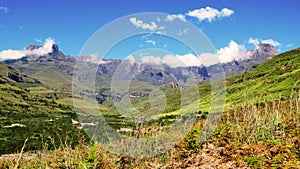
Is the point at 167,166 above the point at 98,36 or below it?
below

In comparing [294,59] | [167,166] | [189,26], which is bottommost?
[167,166]

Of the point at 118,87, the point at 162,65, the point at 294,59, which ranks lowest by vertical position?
the point at 118,87

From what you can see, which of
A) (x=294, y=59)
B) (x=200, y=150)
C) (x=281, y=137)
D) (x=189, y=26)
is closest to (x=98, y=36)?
(x=189, y=26)

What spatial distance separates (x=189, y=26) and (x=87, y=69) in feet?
18.7

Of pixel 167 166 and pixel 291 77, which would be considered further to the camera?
pixel 291 77

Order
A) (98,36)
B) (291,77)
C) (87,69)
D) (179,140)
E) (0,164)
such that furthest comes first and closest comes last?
1. (291,77)
2. (179,140)
3. (87,69)
4. (98,36)
5. (0,164)

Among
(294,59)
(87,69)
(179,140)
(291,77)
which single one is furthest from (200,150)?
(294,59)

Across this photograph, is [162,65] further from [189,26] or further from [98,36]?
[98,36]

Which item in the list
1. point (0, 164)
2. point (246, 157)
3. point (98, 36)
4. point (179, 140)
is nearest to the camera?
point (0, 164)

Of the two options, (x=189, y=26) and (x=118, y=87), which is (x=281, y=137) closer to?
(x=189, y=26)

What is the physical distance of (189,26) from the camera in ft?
51.3

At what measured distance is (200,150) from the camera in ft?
53.7

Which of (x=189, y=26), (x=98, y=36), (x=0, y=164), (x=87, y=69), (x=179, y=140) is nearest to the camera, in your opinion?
(x=0, y=164)

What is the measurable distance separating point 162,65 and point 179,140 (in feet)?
14.2
